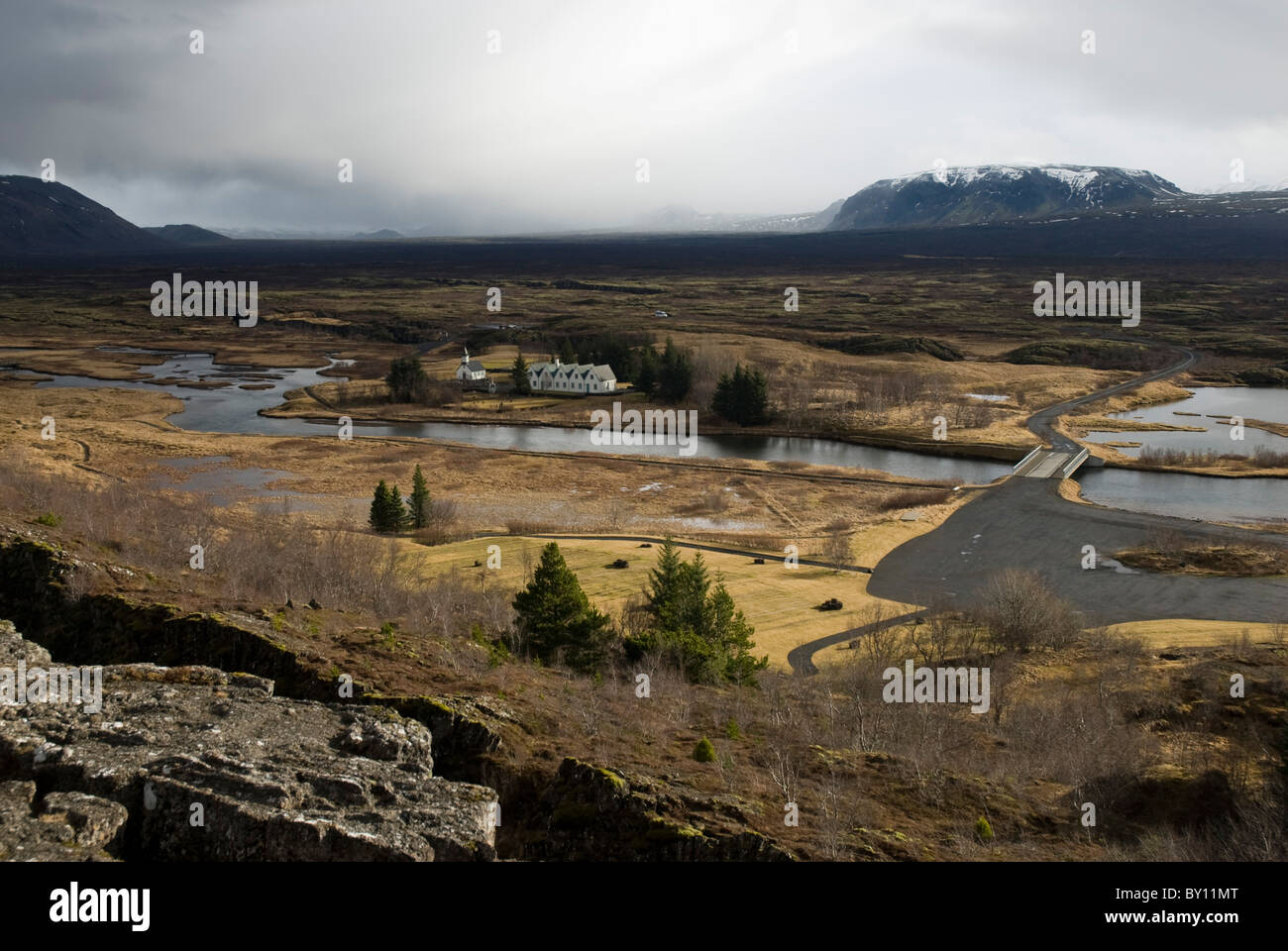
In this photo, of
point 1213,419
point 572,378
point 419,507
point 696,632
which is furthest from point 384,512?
point 1213,419

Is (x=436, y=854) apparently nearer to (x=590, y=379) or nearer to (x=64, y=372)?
(x=590, y=379)

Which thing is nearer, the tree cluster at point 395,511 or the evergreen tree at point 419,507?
the tree cluster at point 395,511

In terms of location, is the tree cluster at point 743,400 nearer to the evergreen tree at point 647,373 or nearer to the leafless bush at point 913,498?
the evergreen tree at point 647,373

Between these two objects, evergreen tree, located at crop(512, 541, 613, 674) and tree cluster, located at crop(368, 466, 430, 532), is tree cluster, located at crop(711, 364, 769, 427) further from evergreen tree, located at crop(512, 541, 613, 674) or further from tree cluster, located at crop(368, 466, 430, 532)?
evergreen tree, located at crop(512, 541, 613, 674)

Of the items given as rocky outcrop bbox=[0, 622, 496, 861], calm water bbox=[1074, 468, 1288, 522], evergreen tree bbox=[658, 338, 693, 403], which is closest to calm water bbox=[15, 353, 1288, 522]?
calm water bbox=[1074, 468, 1288, 522]

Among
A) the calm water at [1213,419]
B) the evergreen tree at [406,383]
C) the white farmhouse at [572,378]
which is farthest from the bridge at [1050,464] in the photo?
the evergreen tree at [406,383]

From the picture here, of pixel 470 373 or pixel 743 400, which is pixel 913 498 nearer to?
pixel 743 400

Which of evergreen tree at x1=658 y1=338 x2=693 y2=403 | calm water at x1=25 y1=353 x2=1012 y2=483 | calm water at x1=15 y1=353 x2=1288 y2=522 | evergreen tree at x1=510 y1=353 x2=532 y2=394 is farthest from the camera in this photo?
evergreen tree at x1=510 y1=353 x2=532 y2=394
